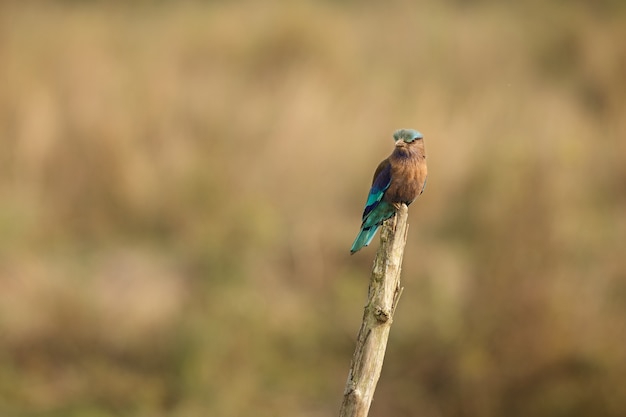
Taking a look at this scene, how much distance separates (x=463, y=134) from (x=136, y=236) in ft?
11.2

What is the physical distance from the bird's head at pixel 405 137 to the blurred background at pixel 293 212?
4.30 metres

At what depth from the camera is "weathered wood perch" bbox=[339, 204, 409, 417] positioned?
252 centimetres

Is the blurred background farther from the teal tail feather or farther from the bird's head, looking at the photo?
the bird's head

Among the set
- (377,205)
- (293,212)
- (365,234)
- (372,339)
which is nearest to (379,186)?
(377,205)

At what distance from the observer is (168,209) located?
906cm

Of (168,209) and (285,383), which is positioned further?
(168,209)

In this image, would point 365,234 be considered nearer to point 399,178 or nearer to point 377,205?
point 377,205

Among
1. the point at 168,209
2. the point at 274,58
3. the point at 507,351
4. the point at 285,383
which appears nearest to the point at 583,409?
the point at 507,351

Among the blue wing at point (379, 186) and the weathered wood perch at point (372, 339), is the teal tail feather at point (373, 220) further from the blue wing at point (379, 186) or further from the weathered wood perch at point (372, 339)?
the weathered wood perch at point (372, 339)

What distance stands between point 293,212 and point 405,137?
6158 mm

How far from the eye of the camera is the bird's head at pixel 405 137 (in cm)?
279

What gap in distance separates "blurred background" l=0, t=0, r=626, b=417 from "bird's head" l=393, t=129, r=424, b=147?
430 cm

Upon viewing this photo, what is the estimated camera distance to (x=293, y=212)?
896 centimetres

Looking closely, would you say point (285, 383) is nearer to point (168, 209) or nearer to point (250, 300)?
point (250, 300)
